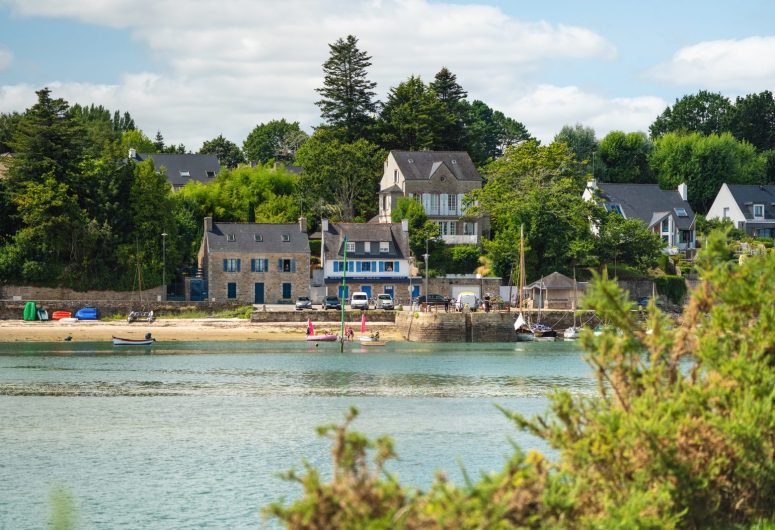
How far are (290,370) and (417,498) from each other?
47.8m

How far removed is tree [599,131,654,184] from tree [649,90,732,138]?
19.2m

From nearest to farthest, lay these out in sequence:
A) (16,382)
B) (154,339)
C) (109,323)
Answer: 1. (16,382)
2. (154,339)
3. (109,323)

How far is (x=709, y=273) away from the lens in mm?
17016

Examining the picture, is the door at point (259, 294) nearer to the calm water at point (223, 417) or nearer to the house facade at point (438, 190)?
the calm water at point (223, 417)

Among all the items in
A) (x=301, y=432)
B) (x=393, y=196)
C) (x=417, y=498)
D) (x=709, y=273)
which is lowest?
(x=301, y=432)

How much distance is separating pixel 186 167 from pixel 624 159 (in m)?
46.8

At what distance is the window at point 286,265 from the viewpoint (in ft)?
274

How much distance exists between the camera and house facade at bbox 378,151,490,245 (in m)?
93.9

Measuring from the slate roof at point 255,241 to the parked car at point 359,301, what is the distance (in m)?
5.12

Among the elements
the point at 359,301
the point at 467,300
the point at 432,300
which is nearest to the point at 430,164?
the point at 467,300

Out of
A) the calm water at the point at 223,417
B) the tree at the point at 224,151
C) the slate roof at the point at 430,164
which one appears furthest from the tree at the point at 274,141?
the calm water at the point at 223,417

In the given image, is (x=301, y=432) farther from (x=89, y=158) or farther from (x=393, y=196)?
(x=393, y=196)

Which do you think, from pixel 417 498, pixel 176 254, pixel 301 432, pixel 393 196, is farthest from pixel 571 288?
pixel 417 498

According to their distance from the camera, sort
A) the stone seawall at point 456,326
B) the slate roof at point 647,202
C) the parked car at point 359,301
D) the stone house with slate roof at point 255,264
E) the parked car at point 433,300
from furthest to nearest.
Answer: the slate roof at point 647,202 → the stone house with slate roof at point 255,264 → the parked car at point 433,300 → the parked car at point 359,301 → the stone seawall at point 456,326
